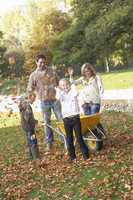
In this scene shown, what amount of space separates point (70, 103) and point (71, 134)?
59 centimetres

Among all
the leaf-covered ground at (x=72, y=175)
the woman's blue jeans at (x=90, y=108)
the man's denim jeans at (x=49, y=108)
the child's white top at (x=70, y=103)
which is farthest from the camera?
the man's denim jeans at (x=49, y=108)

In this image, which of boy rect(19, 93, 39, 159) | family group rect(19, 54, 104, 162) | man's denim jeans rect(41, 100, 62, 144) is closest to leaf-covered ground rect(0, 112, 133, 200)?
boy rect(19, 93, 39, 159)

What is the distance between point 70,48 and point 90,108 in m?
5.26

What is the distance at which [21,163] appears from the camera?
10891 millimetres

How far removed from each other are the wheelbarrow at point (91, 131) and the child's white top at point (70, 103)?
0.24 meters

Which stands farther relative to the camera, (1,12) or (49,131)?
(1,12)

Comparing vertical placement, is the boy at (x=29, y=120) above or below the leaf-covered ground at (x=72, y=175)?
above

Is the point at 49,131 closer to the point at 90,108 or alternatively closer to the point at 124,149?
the point at 90,108

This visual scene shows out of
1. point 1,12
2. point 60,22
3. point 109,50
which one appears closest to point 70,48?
point 109,50

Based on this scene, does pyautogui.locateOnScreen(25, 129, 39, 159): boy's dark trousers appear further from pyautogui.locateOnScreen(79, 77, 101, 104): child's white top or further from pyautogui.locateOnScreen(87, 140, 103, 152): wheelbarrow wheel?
pyautogui.locateOnScreen(79, 77, 101, 104): child's white top

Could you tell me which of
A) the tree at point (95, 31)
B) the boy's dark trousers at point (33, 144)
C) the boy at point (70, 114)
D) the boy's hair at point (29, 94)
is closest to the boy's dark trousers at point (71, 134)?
the boy at point (70, 114)

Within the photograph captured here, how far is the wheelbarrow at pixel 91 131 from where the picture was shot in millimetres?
9938

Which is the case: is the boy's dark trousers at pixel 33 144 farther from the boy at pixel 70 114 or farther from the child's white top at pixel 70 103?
the child's white top at pixel 70 103

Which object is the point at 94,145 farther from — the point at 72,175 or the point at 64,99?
the point at 72,175
